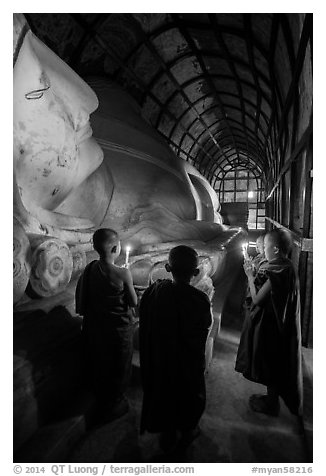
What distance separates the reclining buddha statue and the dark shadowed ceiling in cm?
51

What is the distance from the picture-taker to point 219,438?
5.21ft

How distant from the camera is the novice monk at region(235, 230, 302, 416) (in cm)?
164

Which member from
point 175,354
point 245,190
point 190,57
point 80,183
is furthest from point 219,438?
point 245,190

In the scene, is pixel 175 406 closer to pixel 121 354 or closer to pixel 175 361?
pixel 175 361

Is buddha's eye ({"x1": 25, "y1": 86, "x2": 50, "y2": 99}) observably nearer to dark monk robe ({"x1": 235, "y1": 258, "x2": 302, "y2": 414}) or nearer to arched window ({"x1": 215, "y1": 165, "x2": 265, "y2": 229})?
dark monk robe ({"x1": 235, "y1": 258, "x2": 302, "y2": 414})

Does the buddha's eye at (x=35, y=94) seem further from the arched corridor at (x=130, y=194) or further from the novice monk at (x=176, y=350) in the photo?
the novice monk at (x=176, y=350)

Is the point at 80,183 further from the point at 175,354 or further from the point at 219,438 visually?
the point at 219,438

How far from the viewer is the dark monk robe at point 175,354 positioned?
4.62ft

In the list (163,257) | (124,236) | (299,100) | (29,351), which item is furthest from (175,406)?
(299,100)

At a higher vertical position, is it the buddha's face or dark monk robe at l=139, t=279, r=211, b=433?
the buddha's face

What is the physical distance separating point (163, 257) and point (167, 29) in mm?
3575

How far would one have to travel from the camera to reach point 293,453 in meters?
1.50

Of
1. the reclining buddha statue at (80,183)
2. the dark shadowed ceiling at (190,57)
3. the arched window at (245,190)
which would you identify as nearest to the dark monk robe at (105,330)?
the reclining buddha statue at (80,183)

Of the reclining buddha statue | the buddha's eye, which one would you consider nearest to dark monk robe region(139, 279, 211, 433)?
the reclining buddha statue
